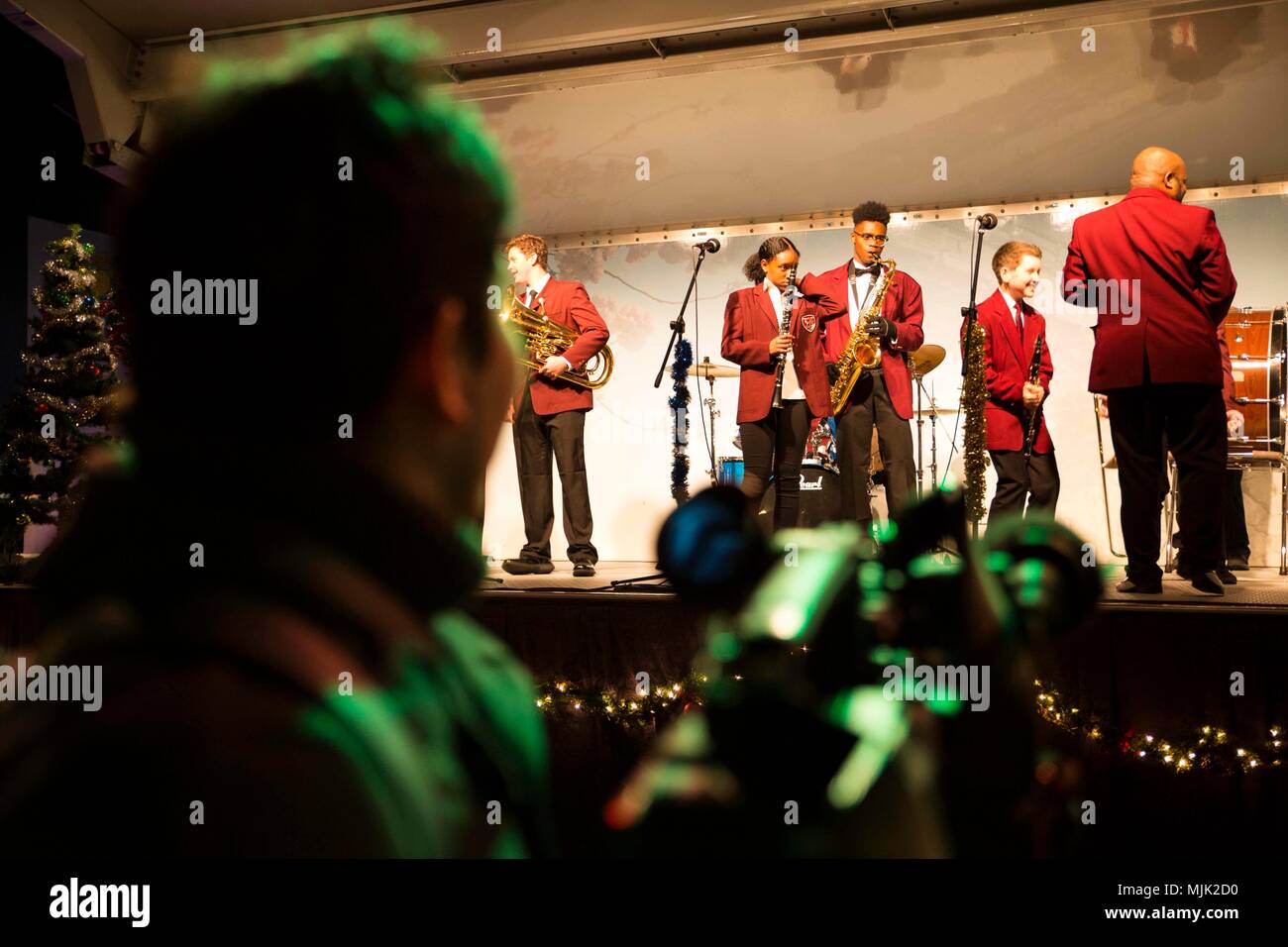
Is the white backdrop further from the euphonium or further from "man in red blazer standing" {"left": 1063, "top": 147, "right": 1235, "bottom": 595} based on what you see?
"man in red blazer standing" {"left": 1063, "top": 147, "right": 1235, "bottom": 595}

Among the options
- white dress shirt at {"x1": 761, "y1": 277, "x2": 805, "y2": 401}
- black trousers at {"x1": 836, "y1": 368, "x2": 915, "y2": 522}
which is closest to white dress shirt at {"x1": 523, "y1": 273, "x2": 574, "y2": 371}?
white dress shirt at {"x1": 761, "y1": 277, "x2": 805, "y2": 401}

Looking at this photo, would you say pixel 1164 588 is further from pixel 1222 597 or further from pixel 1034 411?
pixel 1034 411

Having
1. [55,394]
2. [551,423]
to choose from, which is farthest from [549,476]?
[55,394]

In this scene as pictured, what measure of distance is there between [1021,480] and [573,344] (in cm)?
291

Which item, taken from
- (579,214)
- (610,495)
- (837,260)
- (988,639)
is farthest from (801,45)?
(988,639)

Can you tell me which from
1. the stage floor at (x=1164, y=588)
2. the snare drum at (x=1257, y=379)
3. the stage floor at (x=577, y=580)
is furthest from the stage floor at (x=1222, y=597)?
the stage floor at (x=577, y=580)

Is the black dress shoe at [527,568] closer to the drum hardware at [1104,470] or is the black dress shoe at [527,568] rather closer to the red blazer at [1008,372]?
the red blazer at [1008,372]

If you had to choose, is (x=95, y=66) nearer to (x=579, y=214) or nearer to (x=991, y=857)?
(x=579, y=214)

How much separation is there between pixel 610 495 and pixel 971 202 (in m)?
3.80

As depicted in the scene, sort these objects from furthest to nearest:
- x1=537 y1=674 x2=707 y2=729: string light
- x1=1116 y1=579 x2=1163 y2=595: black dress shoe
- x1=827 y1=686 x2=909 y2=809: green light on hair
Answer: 1. x1=1116 y1=579 x2=1163 y2=595: black dress shoe
2. x1=537 y1=674 x2=707 y2=729: string light
3. x1=827 y1=686 x2=909 y2=809: green light on hair

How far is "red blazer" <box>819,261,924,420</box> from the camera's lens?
5840 mm

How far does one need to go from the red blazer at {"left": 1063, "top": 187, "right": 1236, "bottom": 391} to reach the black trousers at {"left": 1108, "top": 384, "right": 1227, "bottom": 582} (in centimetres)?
11

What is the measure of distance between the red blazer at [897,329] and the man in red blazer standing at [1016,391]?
22.9 inches
